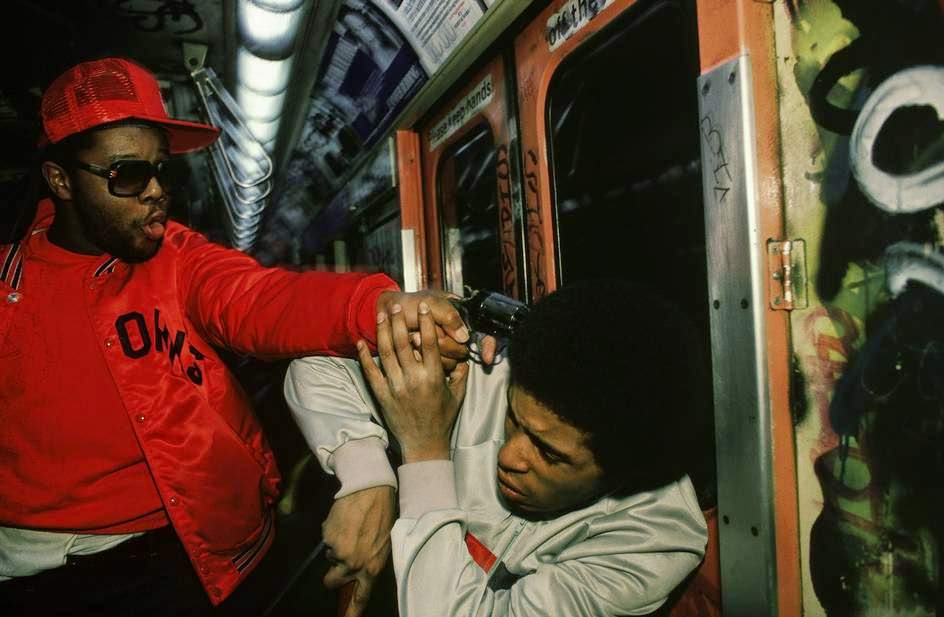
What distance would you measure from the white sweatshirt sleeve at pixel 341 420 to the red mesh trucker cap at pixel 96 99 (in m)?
0.98

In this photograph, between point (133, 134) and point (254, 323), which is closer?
point (254, 323)

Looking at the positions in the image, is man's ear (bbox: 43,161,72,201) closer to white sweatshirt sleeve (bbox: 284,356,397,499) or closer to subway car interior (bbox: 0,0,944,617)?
subway car interior (bbox: 0,0,944,617)

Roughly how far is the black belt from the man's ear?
3.82ft

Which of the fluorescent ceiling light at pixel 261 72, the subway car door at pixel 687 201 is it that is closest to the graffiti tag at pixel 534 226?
the subway car door at pixel 687 201

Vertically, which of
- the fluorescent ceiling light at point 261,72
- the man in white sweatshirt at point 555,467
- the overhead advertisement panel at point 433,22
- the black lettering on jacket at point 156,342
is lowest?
the man in white sweatshirt at point 555,467

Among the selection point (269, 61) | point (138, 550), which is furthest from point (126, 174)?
point (269, 61)

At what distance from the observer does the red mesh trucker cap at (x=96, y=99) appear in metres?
1.61

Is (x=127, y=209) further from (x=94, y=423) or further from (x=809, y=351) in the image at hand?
(x=809, y=351)

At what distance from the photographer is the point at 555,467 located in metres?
1.37

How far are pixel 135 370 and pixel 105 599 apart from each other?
0.74 metres

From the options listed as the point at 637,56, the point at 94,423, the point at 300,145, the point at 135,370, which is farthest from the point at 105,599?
the point at 300,145

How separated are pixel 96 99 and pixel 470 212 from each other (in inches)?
77.5

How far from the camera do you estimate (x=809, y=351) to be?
121 centimetres

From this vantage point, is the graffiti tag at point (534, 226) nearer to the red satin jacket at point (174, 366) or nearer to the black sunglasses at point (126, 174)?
the red satin jacket at point (174, 366)
